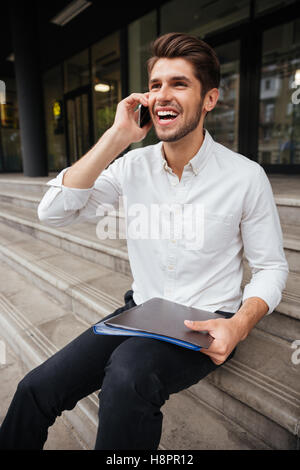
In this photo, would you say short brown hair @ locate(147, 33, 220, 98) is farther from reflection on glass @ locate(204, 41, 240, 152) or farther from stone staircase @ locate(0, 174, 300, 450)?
reflection on glass @ locate(204, 41, 240, 152)

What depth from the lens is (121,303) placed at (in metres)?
1.97

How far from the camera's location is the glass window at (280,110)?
571 cm

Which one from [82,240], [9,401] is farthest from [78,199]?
[82,240]

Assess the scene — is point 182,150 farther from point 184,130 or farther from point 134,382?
point 134,382

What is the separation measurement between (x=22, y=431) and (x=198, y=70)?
149 cm

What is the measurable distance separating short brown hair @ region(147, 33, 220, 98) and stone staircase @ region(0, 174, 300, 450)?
111 cm

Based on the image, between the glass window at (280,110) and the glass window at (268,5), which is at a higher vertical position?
the glass window at (268,5)

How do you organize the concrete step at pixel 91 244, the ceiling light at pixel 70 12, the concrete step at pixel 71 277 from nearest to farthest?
the concrete step at pixel 91 244
the concrete step at pixel 71 277
the ceiling light at pixel 70 12

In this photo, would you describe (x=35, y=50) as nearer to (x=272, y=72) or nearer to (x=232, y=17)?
(x=232, y=17)

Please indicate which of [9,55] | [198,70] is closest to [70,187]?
[198,70]

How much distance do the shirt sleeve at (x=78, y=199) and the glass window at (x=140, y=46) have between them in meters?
4.54

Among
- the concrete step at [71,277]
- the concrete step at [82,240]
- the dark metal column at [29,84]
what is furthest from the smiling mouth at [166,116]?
the dark metal column at [29,84]

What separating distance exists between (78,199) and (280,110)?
5894mm

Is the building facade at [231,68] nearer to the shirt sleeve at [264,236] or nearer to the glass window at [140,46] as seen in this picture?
the glass window at [140,46]
